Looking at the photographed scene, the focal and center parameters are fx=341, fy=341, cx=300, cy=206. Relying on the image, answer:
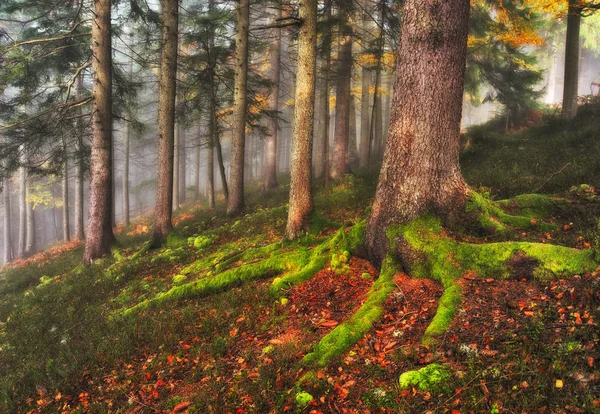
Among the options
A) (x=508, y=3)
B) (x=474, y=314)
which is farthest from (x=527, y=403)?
(x=508, y=3)

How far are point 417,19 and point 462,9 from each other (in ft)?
2.12

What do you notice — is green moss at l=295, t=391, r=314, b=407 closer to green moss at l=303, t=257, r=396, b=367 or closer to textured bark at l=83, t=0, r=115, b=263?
green moss at l=303, t=257, r=396, b=367

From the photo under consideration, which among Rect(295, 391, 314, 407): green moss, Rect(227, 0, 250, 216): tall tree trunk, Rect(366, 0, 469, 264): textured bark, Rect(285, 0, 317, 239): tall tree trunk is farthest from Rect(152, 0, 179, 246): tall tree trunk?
Rect(295, 391, 314, 407): green moss

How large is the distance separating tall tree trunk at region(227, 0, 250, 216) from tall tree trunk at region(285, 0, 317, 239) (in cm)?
523

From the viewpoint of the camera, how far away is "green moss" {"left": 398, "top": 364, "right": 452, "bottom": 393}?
3.01 metres

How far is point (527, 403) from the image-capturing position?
8.42 ft

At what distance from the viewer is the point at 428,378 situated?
3.09m

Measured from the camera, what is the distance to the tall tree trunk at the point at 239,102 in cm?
1236

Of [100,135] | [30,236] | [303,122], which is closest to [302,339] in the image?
[303,122]

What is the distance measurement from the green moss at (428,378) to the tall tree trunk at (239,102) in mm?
10411

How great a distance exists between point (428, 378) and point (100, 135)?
11.9 metres

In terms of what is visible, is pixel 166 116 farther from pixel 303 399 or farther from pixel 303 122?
pixel 303 399

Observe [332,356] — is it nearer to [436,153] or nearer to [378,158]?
[436,153]

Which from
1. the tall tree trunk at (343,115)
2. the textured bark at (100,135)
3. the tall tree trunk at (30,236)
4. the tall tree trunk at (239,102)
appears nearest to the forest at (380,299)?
the textured bark at (100,135)
